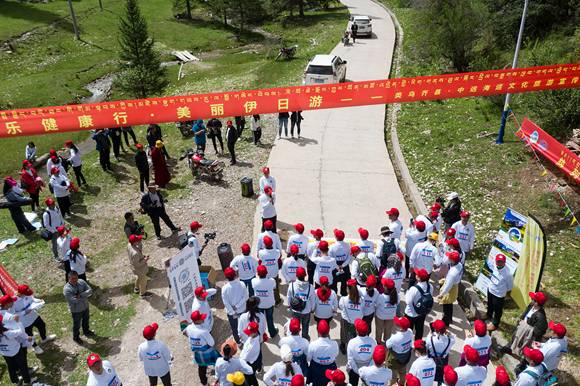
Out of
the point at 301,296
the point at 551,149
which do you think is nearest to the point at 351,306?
the point at 301,296

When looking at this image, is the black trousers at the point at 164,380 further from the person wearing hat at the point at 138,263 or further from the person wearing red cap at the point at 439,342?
the person wearing red cap at the point at 439,342

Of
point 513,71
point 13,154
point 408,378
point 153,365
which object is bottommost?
point 13,154

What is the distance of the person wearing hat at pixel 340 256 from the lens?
32.6ft

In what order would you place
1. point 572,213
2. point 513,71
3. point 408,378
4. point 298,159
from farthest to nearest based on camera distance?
point 298,159
point 513,71
point 572,213
point 408,378

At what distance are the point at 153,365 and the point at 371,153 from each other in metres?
12.5

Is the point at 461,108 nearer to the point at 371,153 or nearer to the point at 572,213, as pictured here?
the point at 371,153

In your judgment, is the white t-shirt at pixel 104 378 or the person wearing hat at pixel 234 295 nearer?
the white t-shirt at pixel 104 378

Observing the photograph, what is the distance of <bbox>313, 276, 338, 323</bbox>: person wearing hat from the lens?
8617mm

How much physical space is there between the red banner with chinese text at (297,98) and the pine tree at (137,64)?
1013 cm

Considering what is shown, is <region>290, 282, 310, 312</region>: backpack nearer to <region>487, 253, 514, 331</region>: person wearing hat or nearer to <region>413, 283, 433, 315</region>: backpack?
<region>413, 283, 433, 315</region>: backpack

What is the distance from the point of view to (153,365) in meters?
7.92

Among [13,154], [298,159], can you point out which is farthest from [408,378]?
[13,154]

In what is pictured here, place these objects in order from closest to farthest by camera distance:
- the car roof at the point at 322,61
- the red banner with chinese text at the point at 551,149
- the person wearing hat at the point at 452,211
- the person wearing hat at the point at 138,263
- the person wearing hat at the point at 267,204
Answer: the person wearing hat at the point at 138,263 < the person wearing hat at the point at 452,211 < the person wearing hat at the point at 267,204 < the red banner with chinese text at the point at 551,149 < the car roof at the point at 322,61

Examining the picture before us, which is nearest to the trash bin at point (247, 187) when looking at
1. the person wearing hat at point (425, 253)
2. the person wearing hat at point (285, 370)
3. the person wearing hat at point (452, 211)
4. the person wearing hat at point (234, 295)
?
the person wearing hat at point (452, 211)
